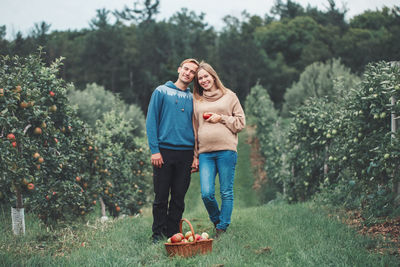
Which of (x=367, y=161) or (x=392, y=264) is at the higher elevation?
(x=367, y=161)

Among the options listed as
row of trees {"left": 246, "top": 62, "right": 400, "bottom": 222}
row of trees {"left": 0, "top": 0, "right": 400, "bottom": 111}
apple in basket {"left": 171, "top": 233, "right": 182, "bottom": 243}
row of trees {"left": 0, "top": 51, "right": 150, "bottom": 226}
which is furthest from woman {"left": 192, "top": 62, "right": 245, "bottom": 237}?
row of trees {"left": 0, "top": 0, "right": 400, "bottom": 111}

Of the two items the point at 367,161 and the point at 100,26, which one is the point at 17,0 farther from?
the point at 100,26

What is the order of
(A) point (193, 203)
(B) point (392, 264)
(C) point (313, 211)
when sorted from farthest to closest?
(A) point (193, 203), (C) point (313, 211), (B) point (392, 264)

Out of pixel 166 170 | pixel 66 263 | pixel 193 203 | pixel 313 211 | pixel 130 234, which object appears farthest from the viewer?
pixel 193 203

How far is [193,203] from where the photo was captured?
1214 centimetres

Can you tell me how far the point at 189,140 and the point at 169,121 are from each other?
29 centimetres

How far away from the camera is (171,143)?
395cm

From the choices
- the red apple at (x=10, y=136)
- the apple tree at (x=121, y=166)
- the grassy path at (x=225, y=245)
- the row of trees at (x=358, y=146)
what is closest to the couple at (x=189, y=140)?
the grassy path at (x=225, y=245)

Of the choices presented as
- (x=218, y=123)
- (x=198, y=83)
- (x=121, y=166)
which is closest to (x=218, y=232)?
(x=218, y=123)

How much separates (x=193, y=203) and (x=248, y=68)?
26.2 meters

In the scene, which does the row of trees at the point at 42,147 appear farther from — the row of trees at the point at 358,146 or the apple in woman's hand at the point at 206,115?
the row of trees at the point at 358,146

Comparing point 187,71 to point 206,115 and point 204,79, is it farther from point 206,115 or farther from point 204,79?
point 206,115

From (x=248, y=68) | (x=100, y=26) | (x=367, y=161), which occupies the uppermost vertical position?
(x=100, y=26)

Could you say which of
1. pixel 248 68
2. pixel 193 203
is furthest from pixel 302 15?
pixel 193 203
